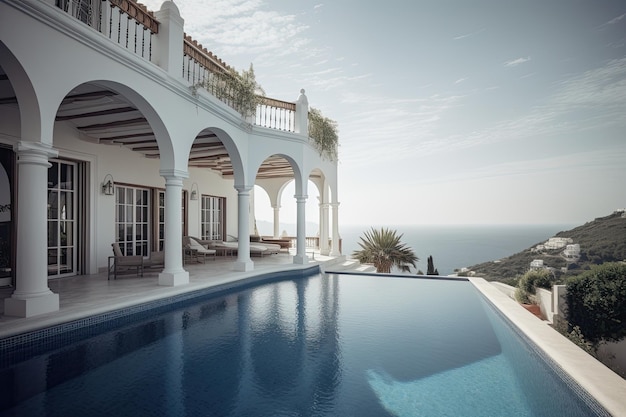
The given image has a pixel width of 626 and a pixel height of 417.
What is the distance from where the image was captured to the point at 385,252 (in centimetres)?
1409

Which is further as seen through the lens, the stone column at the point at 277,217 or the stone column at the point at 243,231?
the stone column at the point at 277,217

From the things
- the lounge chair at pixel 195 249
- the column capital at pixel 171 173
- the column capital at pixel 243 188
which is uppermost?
the column capital at pixel 171 173

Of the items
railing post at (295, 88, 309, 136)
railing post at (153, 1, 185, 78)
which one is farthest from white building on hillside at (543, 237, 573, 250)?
railing post at (153, 1, 185, 78)

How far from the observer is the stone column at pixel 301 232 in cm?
1160

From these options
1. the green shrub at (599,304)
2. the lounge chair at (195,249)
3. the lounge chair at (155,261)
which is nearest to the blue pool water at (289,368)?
the lounge chair at (155,261)

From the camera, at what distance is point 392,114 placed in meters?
26.1

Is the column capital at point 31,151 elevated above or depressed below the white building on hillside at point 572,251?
above

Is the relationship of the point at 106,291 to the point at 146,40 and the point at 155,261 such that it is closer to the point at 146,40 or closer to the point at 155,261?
the point at 155,261

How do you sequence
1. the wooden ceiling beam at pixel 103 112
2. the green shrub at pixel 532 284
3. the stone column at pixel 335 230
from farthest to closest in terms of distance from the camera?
the stone column at pixel 335 230, the green shrub at pixel 532 284, the wooden ceiling beam at pixel 103 112

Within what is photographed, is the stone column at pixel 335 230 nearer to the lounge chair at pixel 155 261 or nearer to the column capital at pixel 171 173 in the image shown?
the lounge chair at pixel 155 261

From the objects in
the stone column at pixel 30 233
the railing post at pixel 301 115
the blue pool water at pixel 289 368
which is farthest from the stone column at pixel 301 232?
the stone column at pixel 30 233

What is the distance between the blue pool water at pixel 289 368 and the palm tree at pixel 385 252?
7.04 m

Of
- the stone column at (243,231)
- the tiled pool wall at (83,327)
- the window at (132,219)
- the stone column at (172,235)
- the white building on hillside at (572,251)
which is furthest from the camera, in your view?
the white building on hillside at (572,251)

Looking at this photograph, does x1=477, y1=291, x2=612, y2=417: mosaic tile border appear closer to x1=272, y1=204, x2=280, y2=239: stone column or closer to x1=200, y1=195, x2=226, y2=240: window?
x1=200, y1=195, x2=226, y2=240: window
